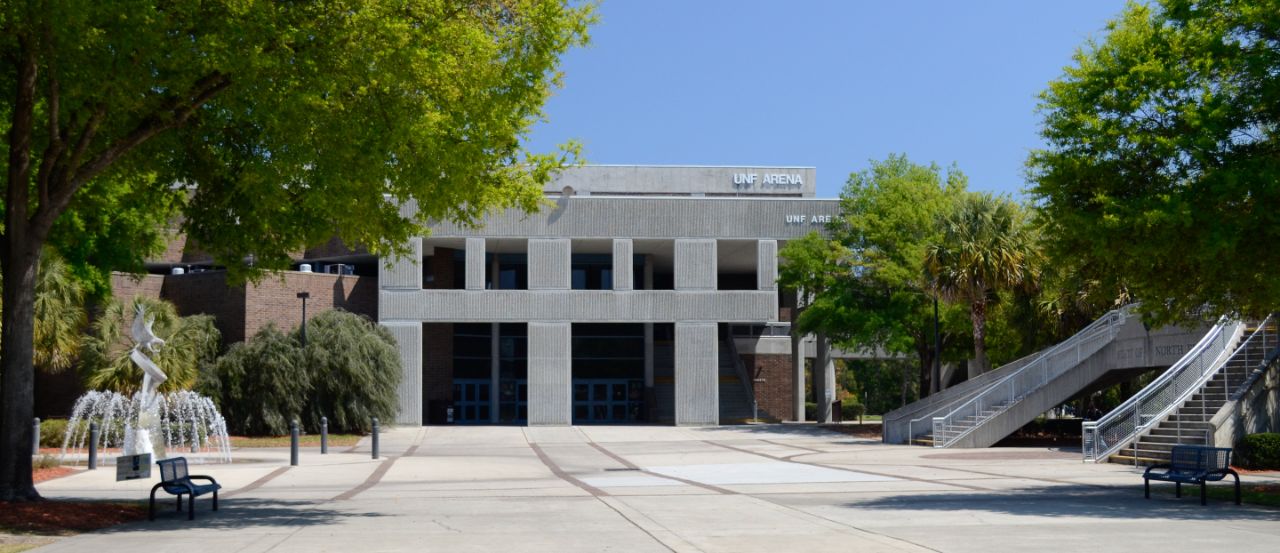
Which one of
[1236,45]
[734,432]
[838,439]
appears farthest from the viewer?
[734,432]

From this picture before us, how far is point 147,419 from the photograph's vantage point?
28.3 metres

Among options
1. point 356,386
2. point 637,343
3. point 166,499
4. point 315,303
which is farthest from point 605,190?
point 166,499

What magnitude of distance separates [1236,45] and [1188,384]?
13407 mm

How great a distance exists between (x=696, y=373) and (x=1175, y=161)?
35057mm

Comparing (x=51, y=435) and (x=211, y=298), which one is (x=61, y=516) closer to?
(x=51, y=435)

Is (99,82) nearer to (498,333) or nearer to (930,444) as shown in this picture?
(930,444)

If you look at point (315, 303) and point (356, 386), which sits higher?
point (315, 303)

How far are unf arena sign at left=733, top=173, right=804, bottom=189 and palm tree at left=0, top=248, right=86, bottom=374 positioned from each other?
39371mm

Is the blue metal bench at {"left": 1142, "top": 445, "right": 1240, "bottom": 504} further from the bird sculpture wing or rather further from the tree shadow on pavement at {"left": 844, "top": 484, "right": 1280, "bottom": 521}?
the bird sculpture wing

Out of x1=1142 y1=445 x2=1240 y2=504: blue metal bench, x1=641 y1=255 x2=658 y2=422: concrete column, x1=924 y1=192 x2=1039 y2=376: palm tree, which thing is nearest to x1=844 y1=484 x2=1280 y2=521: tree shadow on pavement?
x1=1142 y1=445 x2=1240 y2=504: blue metal bench

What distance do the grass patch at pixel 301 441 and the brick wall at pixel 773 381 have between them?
23.0m

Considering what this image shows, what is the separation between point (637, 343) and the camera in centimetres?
6056

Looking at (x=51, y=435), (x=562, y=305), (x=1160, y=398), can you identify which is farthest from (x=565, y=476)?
(x=562, y=305)

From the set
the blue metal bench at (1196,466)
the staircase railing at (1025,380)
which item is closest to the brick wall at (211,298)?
the staircase railing at (1025,380)
